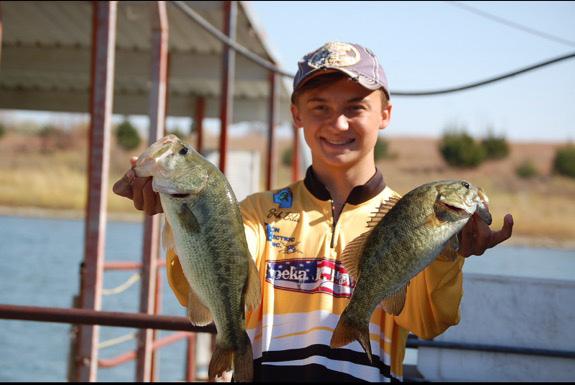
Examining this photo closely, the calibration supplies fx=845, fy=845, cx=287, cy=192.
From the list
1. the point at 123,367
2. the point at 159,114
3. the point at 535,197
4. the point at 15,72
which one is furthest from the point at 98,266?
the point at 535,197

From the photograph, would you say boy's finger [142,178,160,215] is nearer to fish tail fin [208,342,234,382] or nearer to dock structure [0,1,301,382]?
fish tail fin [208,342,234,382]

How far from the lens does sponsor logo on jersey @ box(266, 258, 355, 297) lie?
253cm

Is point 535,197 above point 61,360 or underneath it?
above

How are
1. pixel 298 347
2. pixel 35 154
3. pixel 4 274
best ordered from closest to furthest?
pixel 298 347 → pixel 4 274 → pixel 35 154

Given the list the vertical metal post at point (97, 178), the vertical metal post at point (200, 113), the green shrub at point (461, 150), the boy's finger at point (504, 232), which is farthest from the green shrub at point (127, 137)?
the boy's finger at point (504, 232)

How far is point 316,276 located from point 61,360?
43.1 ft

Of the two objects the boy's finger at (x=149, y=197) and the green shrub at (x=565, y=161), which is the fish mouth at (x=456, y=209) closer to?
the boy's finger at (x=149, y=197)

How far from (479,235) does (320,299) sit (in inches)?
20.2

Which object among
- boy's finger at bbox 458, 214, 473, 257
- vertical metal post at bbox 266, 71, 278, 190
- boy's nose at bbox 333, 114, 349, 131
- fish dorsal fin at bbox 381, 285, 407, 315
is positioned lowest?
fish dorsal fin at bbox 381, 285, 407, 315

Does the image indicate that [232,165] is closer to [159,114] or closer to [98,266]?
[159,114]

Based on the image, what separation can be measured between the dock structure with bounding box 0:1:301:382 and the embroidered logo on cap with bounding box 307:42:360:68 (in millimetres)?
1435

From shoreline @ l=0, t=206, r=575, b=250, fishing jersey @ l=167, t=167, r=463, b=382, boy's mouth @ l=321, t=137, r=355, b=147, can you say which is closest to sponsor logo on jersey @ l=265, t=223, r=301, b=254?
fishing jersey @ l=167, t=167, r=463, b=382

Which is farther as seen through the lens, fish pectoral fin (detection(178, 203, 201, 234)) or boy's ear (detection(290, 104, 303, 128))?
boy's ear (detection(290, 104, 303, 128))

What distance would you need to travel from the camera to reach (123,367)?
559 inches
